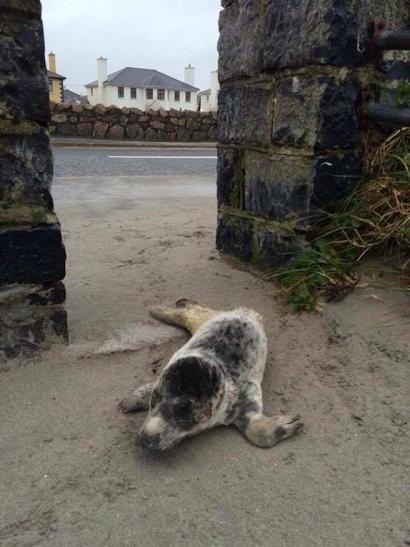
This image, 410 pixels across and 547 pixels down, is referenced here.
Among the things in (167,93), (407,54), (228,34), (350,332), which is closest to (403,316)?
(350,332)

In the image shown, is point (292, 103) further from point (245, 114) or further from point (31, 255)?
point (31, 255)

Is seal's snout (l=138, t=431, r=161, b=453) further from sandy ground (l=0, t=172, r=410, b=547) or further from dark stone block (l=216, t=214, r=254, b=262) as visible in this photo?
dark stone block (l=216, t=214, r=254, b=262)

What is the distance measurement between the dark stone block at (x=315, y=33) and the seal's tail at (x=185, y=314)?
1.30m

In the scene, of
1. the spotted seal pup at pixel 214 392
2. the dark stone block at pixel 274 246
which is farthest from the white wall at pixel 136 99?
the spotted seal pup at pixel 214 392

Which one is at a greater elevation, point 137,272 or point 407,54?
point 407,54

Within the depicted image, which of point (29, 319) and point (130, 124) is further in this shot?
point (130, 124)

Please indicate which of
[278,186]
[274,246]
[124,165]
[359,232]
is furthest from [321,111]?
[124,165]

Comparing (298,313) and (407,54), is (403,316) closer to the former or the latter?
(298,313)

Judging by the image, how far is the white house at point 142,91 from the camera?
53719 mm

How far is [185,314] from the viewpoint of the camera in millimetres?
2453

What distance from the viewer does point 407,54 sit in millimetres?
2721

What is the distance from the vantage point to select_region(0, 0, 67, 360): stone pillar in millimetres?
1885

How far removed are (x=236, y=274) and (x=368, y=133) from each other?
109 centimetres

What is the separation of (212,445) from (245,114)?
205 cm
